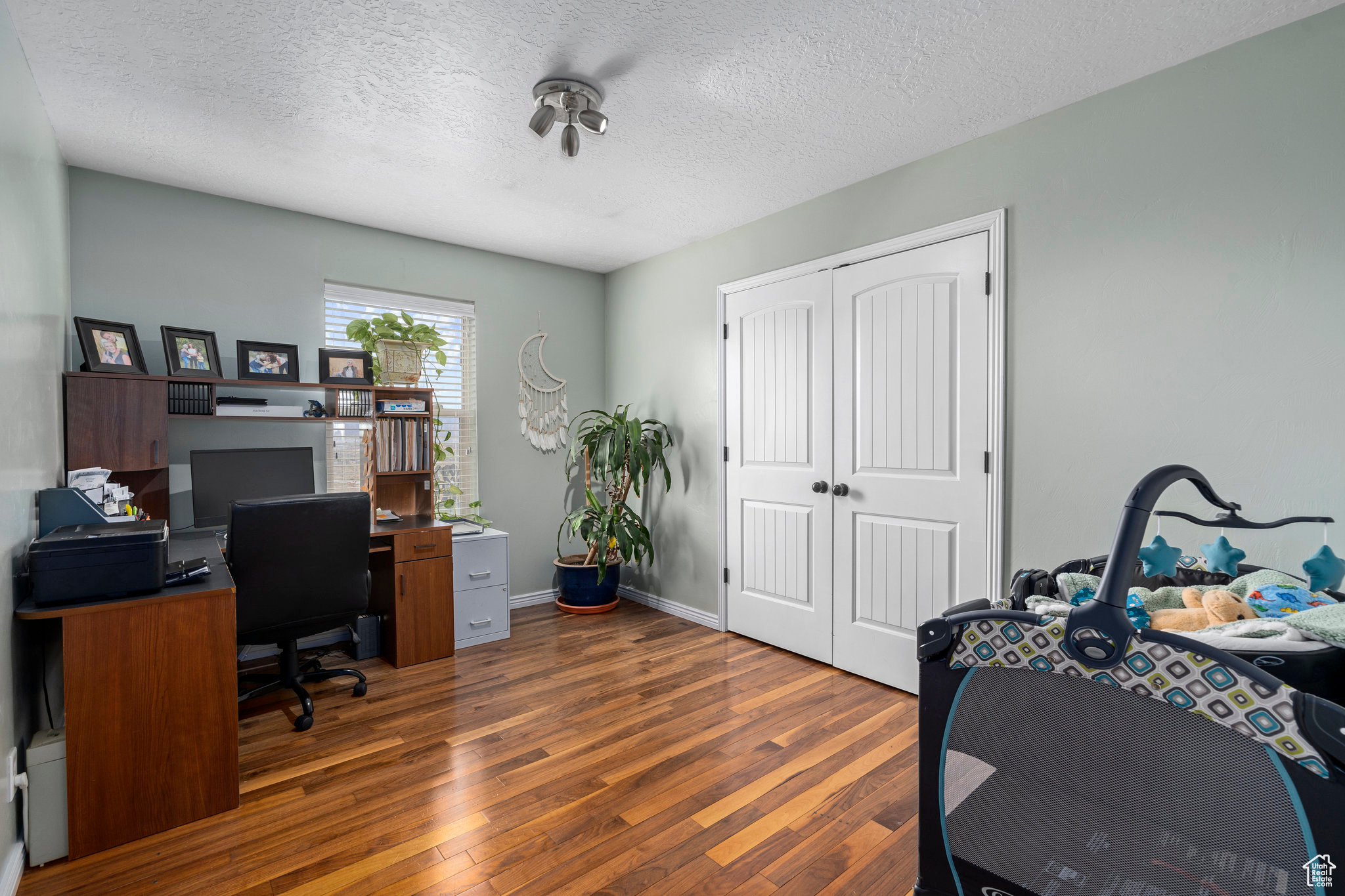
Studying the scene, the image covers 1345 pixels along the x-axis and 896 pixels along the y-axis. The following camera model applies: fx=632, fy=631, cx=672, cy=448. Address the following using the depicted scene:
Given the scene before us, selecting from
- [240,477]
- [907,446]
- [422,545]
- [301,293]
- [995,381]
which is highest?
[301,293]

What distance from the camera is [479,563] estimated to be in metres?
3.62

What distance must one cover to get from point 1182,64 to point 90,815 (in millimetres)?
4138

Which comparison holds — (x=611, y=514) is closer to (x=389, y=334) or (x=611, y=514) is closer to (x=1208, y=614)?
(x=389, y=334)

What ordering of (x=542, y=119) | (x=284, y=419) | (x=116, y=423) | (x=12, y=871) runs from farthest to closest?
(x=284, y=419) → (x=116, y=423) → (x=542, y=119) → (x=12, y=871)

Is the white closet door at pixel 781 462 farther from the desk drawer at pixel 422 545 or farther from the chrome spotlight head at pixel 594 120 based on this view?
the desk drawer at pixel 422 545

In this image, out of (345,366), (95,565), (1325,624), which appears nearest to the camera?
(1325,624)

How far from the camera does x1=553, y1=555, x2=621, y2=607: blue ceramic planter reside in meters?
4.23

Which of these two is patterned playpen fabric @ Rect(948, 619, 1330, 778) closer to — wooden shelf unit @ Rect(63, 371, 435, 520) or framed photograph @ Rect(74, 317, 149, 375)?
wooden shelf unit @ Rect(63, 371, 435, 520)

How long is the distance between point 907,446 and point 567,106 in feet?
6.60

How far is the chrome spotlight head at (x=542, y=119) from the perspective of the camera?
7.29 feet

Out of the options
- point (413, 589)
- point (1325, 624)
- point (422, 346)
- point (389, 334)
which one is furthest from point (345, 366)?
point (1325, 624)

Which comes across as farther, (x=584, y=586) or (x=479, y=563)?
(x=584, y=586)

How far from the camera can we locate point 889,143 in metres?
2.70

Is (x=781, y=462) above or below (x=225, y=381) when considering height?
below
